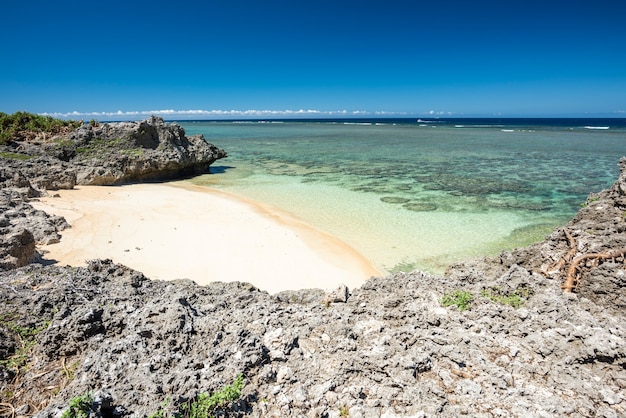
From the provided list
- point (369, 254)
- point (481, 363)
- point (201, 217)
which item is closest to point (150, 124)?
point (201, 217)

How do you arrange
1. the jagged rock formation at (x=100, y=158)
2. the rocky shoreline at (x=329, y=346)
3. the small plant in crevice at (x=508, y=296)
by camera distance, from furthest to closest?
the jagged rock formation at (x=100, y=158) < the small plant in crevice at (x=508, y=296) < the rocky shoreline at (x=329, y=346)

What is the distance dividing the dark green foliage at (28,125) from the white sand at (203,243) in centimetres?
669

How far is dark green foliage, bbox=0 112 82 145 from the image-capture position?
1892cm

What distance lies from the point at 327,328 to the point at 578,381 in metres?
2.24

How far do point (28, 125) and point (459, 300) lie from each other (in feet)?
84.4

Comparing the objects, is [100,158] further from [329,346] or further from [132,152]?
[329,346]

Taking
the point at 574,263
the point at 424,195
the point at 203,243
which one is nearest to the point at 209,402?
the point at 574,263

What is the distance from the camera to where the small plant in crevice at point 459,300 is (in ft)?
13.0

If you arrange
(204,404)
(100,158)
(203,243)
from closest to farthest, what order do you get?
(204,404) < (203,243) < (100,158)

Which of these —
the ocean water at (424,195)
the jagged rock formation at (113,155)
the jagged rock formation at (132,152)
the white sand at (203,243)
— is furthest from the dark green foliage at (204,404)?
the jagged rock formation at (132,152)

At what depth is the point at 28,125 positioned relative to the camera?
20328 millimetres

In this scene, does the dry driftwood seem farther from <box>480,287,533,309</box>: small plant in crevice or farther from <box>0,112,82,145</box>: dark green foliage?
<box>0,112,82,145</box>: dark green foliage

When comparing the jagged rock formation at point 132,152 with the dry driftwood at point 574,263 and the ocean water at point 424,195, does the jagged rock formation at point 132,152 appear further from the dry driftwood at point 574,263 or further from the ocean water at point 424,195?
the dry driftwood at point 574,263

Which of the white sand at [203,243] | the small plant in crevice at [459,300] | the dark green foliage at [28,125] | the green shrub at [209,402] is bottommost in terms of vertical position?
the white sand at [203,243]
